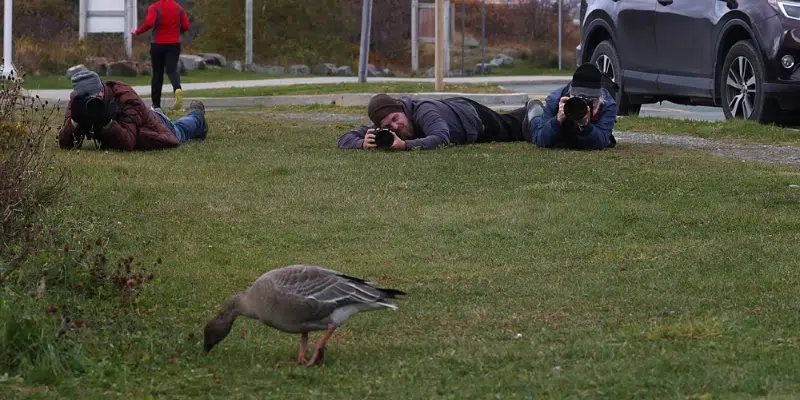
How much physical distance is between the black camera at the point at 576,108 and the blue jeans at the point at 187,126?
3684 millimetres

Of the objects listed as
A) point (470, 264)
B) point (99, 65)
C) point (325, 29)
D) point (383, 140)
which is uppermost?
point (325, 29)

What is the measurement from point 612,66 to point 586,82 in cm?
427

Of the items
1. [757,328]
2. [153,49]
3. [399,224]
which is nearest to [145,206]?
[399,224]

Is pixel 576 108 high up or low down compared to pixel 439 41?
down

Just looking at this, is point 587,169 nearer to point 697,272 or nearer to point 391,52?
point 697,272

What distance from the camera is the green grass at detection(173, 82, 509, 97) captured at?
68.8 ft

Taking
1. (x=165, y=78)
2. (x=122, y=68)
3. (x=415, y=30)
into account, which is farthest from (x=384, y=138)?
(x=415, y=30)

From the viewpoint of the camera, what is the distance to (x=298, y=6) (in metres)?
40.5

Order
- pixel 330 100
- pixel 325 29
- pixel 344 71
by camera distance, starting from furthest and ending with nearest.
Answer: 1. pixel 325 29
2. pixel 344 71
3. pixel 330 100

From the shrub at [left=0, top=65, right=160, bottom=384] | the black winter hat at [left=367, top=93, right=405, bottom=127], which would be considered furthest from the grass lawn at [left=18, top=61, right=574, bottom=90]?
the shrub at [left=0, top=65, right=160, bottom=384]

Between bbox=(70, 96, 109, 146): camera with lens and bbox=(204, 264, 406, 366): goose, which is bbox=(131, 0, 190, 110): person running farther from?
bbox=(204, 264, 406, 366): goose

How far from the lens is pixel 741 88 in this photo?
13242mm

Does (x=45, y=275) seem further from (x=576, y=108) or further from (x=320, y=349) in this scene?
(x=576, y=108)

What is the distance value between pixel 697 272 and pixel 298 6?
34.7m
